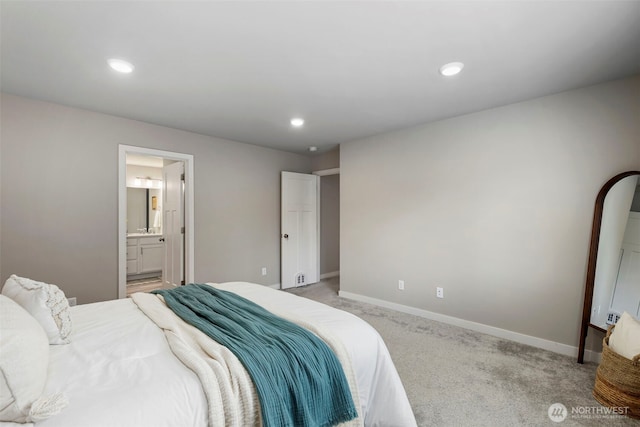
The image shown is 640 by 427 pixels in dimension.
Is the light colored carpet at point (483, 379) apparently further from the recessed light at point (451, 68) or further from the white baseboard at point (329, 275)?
the white baseboard at point (329, 275)

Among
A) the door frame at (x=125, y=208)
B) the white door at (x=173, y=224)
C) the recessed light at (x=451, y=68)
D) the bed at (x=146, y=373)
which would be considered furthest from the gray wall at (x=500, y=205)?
the white door at (x=173, y=224)

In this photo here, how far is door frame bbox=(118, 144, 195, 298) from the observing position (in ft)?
11.0

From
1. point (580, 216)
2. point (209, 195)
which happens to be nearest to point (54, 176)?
point (209, 195)

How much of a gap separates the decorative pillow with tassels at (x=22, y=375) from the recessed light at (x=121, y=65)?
1.78m

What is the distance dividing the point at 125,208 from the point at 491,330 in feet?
13.9

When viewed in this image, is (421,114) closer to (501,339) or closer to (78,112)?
(501,339)

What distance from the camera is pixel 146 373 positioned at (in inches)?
46.0

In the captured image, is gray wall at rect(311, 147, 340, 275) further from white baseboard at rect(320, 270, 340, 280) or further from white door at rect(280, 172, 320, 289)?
white door at rect(280, 172, 320, 289)

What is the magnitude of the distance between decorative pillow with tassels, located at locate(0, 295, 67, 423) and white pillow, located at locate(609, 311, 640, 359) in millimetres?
3010

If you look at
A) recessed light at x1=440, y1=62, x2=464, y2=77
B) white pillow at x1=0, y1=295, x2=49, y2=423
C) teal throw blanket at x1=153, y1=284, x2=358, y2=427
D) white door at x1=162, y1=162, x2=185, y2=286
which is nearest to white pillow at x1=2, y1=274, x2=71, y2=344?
white pillow at x1=0, y1=295, x2=49, y2=423

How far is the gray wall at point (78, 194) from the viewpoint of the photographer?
2.76 metres

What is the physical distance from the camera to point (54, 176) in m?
2.96

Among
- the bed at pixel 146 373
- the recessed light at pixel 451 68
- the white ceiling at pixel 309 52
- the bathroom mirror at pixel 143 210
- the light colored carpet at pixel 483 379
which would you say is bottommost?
the light colored carpet at pixel 483 379

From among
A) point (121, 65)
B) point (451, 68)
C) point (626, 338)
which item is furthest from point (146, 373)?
point (626, 338)
